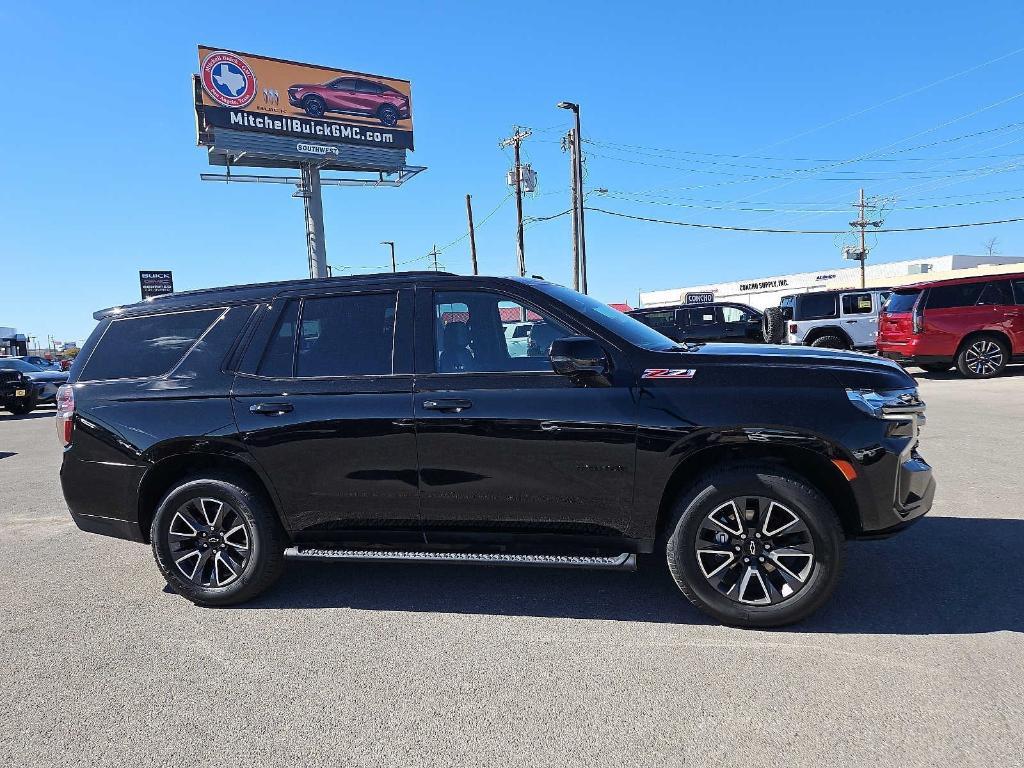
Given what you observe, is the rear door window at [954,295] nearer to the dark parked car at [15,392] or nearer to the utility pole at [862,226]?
the dark parked car at [15,392]

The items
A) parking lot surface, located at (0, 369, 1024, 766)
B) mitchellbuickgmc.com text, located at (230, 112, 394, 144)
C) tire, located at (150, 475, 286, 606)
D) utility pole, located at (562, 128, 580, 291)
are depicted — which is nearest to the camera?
parking lot surface, located at (0, 369, 1024, 766)

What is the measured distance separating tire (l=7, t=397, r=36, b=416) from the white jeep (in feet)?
62.8

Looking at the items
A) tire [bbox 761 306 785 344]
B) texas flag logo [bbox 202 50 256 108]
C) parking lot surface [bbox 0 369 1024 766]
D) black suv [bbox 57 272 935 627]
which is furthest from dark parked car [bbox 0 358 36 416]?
texas flag logo [bbox 202 50 256 108]

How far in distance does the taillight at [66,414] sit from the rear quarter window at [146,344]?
11 centimetres

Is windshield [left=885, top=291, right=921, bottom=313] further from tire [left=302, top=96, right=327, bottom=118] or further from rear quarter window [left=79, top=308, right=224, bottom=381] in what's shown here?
tire [left=302, top=96, right=327, bottom=118]

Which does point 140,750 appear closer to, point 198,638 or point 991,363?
point 198,638

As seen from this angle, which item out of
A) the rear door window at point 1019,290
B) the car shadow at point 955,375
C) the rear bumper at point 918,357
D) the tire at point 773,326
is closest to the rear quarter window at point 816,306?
the tire at point 773,326

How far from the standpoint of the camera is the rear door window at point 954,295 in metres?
13.1

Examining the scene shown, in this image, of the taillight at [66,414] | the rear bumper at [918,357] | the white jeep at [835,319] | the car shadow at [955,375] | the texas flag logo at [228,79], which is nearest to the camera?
the taillight at [66,414]

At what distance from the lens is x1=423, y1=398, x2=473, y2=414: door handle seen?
11.0 ft

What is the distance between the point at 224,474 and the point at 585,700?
2406 millimetres

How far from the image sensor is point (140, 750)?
239 centimetres

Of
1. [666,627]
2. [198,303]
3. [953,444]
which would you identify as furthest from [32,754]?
[953,444]

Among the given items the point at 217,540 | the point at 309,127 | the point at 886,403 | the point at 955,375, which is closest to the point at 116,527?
the point at 217,540
